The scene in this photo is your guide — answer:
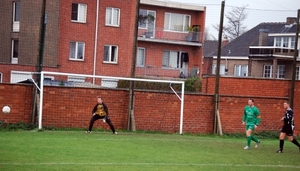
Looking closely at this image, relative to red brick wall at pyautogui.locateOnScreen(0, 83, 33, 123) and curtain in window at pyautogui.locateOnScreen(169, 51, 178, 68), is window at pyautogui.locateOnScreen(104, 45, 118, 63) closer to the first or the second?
curtain in window at pyautogui.locateOnScreen(169, 51, 178, 68)

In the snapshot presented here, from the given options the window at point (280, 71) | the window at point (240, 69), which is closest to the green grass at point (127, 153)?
the window at point (280, 71)

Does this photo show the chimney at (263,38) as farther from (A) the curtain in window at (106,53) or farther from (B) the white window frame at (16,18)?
(B) the white window frame at (16,18)

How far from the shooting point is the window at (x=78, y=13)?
47875 mm

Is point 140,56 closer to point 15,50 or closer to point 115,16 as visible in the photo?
point 115,16

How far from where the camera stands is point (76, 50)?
47312mm

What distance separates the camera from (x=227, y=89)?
1256 inches

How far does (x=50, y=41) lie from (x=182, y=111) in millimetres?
20052

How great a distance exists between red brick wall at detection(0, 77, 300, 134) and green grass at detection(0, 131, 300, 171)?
5.30 ft

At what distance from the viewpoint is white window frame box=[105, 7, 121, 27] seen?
4919 cm

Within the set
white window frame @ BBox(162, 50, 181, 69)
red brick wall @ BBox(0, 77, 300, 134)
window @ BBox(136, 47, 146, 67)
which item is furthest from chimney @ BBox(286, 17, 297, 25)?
red brick wall @ BBox(0, 77, 300, 134)

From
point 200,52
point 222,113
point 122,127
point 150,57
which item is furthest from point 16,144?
point 200,52

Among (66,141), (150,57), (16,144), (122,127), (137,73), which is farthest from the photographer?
(150,57)

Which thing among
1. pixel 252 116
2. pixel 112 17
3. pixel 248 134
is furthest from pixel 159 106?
pixel 112 17

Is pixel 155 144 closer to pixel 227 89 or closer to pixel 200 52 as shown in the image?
pixel 227 89
